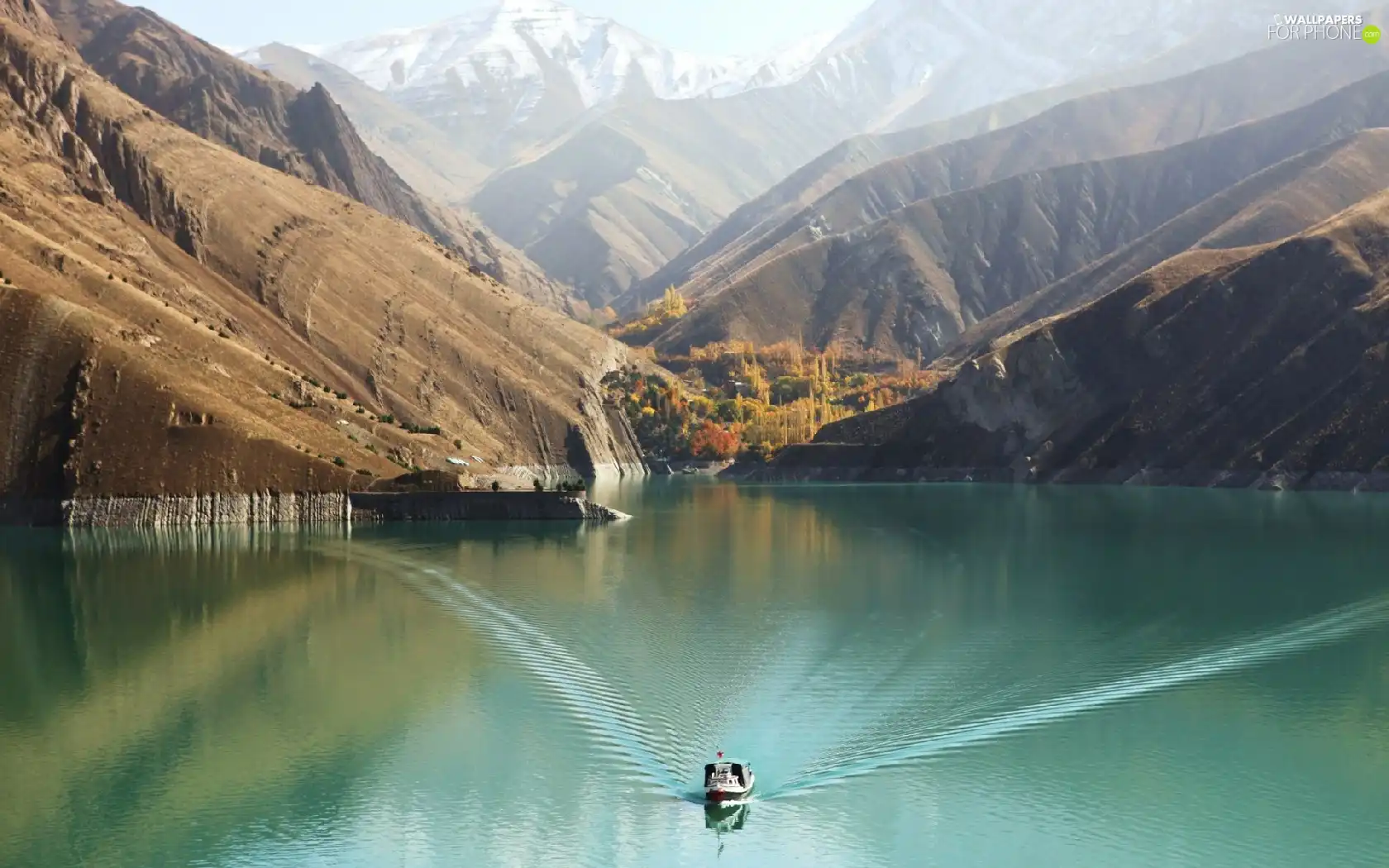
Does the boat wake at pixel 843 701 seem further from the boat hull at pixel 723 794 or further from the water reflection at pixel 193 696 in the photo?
the water reflection at pixel 193 696

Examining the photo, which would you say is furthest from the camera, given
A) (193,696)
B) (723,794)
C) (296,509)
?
(296,509)

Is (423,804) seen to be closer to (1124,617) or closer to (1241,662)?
(1241,662)

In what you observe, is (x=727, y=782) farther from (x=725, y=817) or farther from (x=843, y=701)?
(x=843, y=701)

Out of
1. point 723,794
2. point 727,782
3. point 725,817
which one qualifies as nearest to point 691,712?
point 727,782

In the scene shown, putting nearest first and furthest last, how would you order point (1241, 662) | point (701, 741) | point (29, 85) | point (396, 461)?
point (701, 741) < point (1241, 662) < point (396, 461) < point (29, 85)

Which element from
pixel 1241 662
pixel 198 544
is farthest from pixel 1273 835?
pixel 198 544

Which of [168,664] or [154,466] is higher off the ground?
[154,466]

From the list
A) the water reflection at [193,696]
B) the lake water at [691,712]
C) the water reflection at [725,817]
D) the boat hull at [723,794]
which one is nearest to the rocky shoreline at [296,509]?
the lake water at [691,712]
